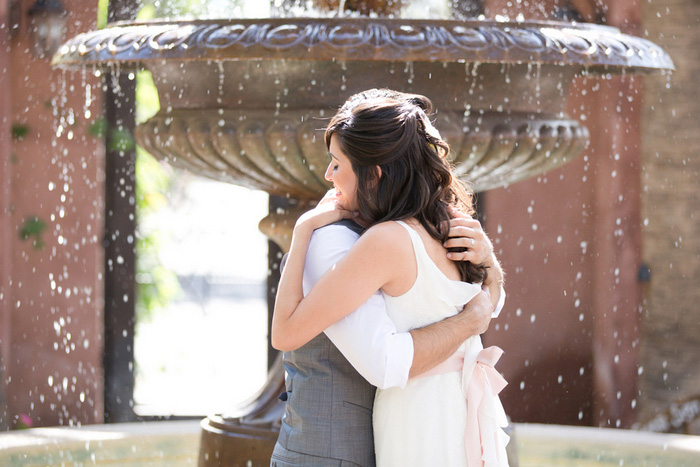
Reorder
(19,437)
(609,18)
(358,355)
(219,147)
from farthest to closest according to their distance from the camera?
(609,18) < (19,437) < (219,147) < (358,355)

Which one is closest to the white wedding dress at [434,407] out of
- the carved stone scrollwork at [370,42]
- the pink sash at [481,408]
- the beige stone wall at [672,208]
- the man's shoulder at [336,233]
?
the pink sash at [481,408]

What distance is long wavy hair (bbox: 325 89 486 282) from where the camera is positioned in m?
1.92

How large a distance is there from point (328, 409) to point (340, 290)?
31cm

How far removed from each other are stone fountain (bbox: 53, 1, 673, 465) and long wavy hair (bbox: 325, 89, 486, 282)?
53 centimetres

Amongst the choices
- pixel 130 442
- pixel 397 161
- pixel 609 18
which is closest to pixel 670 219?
pixel 609 18

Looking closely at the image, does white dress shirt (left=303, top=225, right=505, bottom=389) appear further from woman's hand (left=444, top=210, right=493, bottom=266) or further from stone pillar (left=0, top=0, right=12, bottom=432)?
stone pillar (left=0, top=0, right=12, bottom=432)

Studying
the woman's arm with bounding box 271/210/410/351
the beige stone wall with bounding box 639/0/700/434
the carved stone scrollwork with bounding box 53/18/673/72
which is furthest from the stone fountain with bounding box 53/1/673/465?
the beige stone wall with bounding box 639/0/700/434

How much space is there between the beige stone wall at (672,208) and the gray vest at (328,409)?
417 cm

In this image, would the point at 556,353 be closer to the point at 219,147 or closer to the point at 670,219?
the point at 670,219

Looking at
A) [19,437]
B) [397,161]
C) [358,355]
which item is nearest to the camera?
[358,355]

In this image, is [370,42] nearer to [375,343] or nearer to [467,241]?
[467,241]

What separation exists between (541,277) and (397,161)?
13.1 ft

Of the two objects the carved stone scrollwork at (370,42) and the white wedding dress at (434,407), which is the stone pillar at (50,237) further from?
the white wedding dress at (434,407)

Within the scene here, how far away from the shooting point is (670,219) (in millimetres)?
5844
